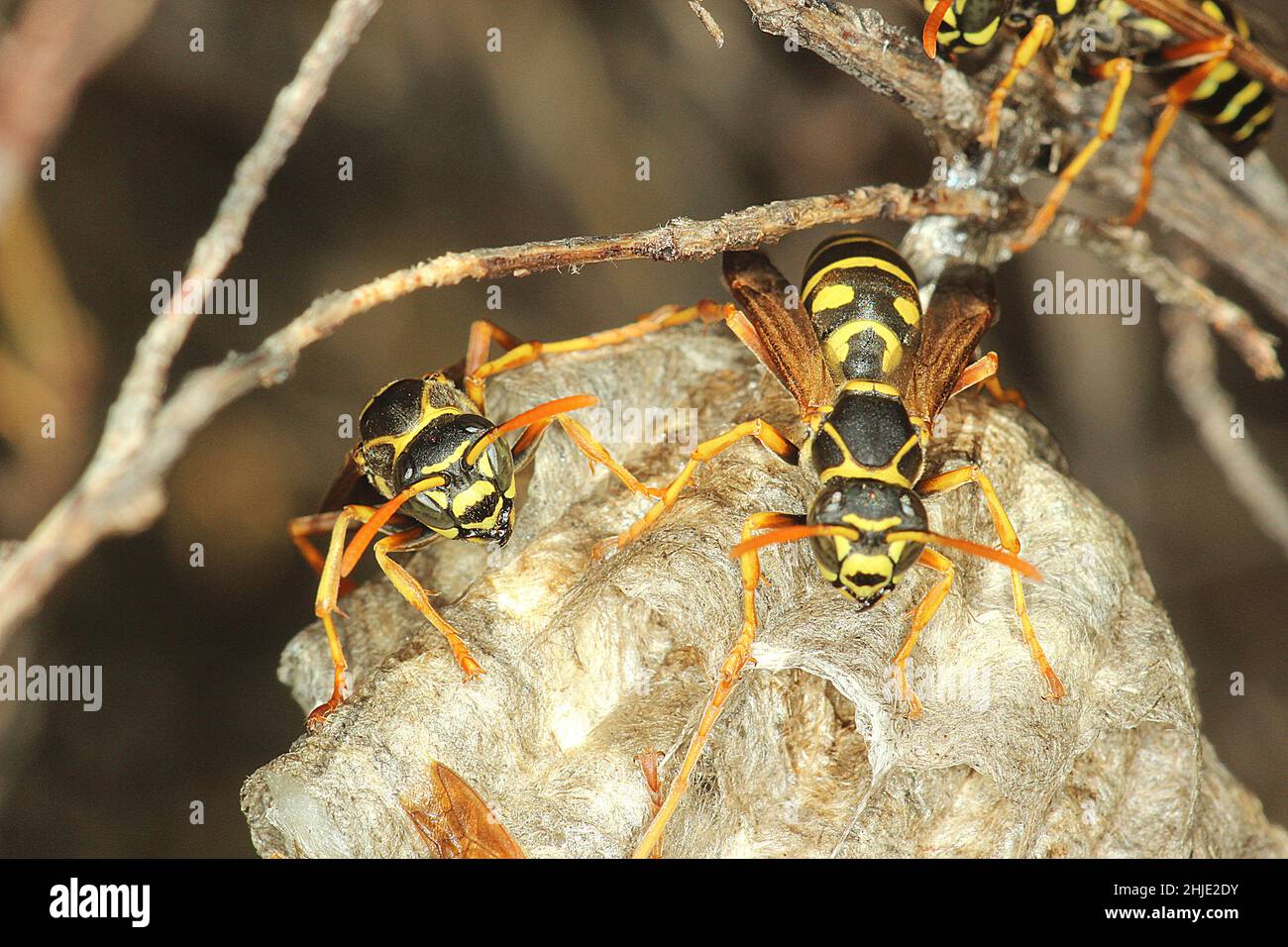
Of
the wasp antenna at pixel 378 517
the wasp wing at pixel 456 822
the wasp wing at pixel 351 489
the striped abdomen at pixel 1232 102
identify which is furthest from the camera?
the striped abdomen at pixel 1232 102

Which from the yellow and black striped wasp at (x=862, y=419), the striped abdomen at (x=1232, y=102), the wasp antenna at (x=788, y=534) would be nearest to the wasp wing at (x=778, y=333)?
the yellow and black striped wasp at (x=862, y=419)

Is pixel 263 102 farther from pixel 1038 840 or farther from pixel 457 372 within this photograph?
pixel 1038 840

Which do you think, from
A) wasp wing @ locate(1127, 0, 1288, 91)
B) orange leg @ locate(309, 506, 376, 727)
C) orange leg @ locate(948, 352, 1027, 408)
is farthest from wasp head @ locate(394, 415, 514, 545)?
wasp wing @ locate(1127, 0, 1288, 91)

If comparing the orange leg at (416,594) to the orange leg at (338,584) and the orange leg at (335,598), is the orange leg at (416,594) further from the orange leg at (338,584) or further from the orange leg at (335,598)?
the orange leg at (335,598)

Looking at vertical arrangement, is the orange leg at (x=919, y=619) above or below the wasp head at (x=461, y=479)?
below

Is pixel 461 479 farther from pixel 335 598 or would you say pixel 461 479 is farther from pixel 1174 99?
pixel 1174 99

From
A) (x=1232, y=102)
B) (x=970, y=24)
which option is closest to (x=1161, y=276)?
(x=1232, y=102)
